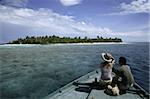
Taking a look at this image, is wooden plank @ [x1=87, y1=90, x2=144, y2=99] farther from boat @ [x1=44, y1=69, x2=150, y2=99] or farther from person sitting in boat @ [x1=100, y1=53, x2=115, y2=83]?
person sitting in boat @ [x1=100, y1=53, x2=115, y2=83]

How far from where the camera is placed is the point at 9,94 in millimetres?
10383

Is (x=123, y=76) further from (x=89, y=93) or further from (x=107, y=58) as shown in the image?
(x=89, y=93)

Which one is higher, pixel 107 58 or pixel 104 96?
pixel 107 58

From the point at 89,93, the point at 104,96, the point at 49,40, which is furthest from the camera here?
the point at 49,40

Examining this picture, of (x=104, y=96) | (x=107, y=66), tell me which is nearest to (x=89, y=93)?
(x=104, y=96)

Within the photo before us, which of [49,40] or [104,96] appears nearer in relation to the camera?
[104,96]

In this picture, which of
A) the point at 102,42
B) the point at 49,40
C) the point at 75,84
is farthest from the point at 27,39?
the point at 75,84

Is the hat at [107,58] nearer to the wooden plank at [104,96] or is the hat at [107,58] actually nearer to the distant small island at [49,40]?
the wooden plank at [104,96]

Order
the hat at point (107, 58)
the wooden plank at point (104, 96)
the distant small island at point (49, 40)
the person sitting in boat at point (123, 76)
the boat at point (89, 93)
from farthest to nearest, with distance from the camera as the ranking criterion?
the distant small island at point (49, 40) → the hat at point (107, 58) → the person sitting in boat at point (123, 76) → the boat at point (89, 93) → the wooden plank at point (104, 96)

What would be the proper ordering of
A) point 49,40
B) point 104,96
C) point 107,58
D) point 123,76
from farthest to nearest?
point 49,40 < point 107,58 < point 123,76 < point 104,96

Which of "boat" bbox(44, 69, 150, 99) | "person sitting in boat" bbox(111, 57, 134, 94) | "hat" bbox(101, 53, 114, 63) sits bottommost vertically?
"boat" bbox(44, 69, 150, 99)

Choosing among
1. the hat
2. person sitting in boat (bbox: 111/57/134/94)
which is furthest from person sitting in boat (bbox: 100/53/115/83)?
person sitting in boat (bbox: 111/57/134/94)

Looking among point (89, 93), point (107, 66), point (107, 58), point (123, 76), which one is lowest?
point (89, 93)

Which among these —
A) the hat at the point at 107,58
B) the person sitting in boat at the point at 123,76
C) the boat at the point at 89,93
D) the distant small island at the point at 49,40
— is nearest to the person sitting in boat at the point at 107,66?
the hat at the point at 107,58
